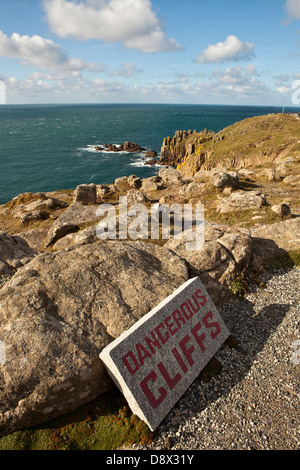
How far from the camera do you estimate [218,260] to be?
16531mm

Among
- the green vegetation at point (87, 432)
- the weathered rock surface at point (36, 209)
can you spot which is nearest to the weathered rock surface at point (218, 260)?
the green vegetation at point (87, 432)

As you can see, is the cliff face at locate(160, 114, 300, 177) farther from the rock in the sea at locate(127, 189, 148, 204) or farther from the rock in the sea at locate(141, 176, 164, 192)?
the rock in the sea at locate(127, 189, 148, 204)

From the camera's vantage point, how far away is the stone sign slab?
952cm

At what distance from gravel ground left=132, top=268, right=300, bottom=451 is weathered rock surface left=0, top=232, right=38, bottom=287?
12050 mm

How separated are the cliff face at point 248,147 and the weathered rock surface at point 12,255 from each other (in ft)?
218

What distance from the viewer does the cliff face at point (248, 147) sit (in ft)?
244

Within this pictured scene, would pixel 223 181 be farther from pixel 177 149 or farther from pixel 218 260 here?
A: pixel 177 149

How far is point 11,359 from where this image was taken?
9.10 m

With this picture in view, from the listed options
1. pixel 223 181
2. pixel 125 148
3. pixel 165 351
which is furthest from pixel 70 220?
pixel 125 148

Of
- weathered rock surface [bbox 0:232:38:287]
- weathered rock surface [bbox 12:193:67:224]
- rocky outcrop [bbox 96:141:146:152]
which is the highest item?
rocky outcrop [bbox 96:141:146:152]

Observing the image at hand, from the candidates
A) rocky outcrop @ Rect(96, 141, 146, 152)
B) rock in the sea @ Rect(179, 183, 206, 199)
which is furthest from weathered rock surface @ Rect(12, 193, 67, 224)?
rocky outcrop @ Rect(96, 141, 146, 152)

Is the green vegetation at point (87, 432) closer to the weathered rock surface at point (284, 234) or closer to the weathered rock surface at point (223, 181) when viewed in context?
the weathered rock surface at point (284, 234)

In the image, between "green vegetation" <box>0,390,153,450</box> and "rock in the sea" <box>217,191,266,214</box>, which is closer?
"green vegetation" <box>0,390,153,450</box>
